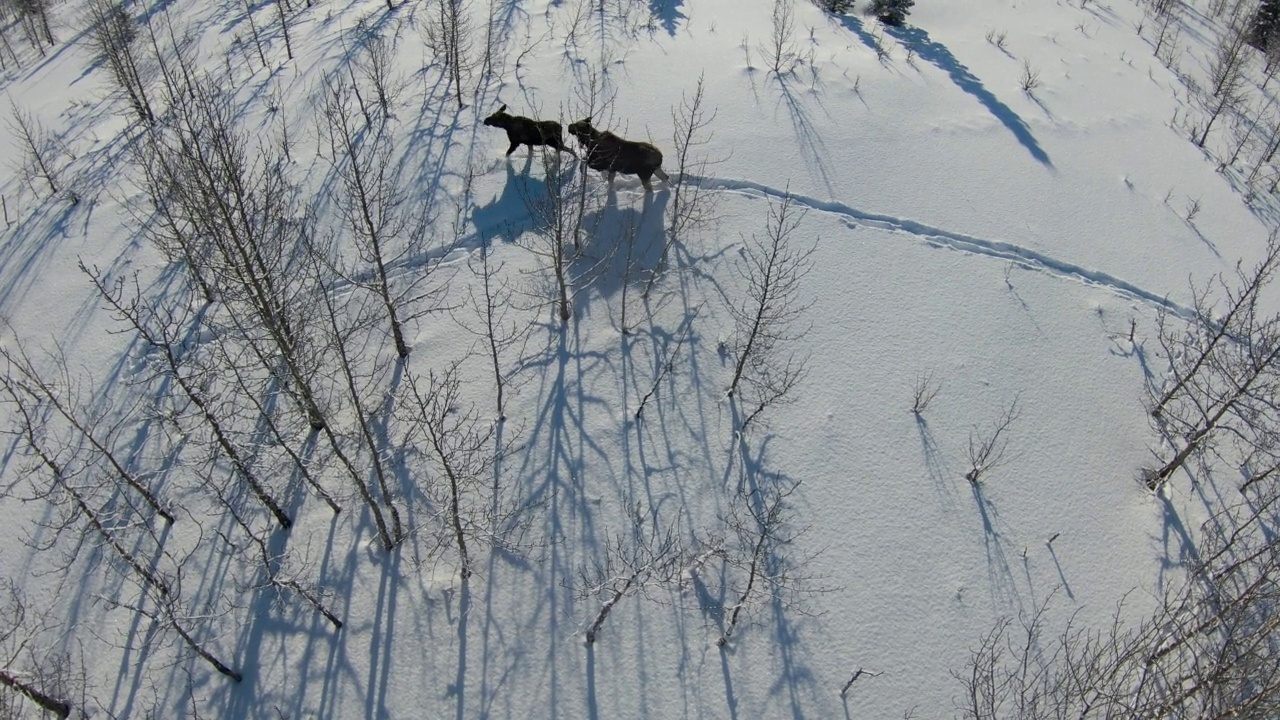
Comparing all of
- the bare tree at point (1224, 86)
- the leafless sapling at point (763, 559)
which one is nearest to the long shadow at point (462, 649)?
the leafless sapling at point (763, 559)

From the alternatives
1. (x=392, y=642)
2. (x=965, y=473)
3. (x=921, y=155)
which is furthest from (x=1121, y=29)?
(x=392, y=642)

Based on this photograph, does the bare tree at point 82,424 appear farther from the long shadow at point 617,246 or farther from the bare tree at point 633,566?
the long shadow at point 617,246

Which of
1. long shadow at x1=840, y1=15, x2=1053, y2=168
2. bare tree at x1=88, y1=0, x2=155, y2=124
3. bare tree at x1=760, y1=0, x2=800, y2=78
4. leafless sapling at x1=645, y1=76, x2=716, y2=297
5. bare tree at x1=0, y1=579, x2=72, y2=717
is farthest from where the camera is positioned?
bare tree at x1=760, y1=0, x2=800, y2=78

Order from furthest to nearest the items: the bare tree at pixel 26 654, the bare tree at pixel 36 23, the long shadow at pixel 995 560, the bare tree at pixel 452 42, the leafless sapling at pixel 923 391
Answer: the bare tree at pixel 36 23 < the bare tree at pixel 452 42 < the leafless sapling at pixel 923 391 < the long shadow at pixel 995 560 < the bare tree at pixel 26 654

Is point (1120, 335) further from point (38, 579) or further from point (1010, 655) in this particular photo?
point (38, 579)

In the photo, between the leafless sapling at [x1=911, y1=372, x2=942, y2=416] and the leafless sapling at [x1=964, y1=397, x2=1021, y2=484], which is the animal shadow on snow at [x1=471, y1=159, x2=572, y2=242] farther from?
the leafless sapling at [x1=964, y1=397, x2=1021, y2=484]

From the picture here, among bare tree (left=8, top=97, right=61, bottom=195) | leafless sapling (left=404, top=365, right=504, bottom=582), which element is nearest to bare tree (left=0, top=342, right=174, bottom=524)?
leafless sapling (left=404, top=365, right=504, bottom=582)
